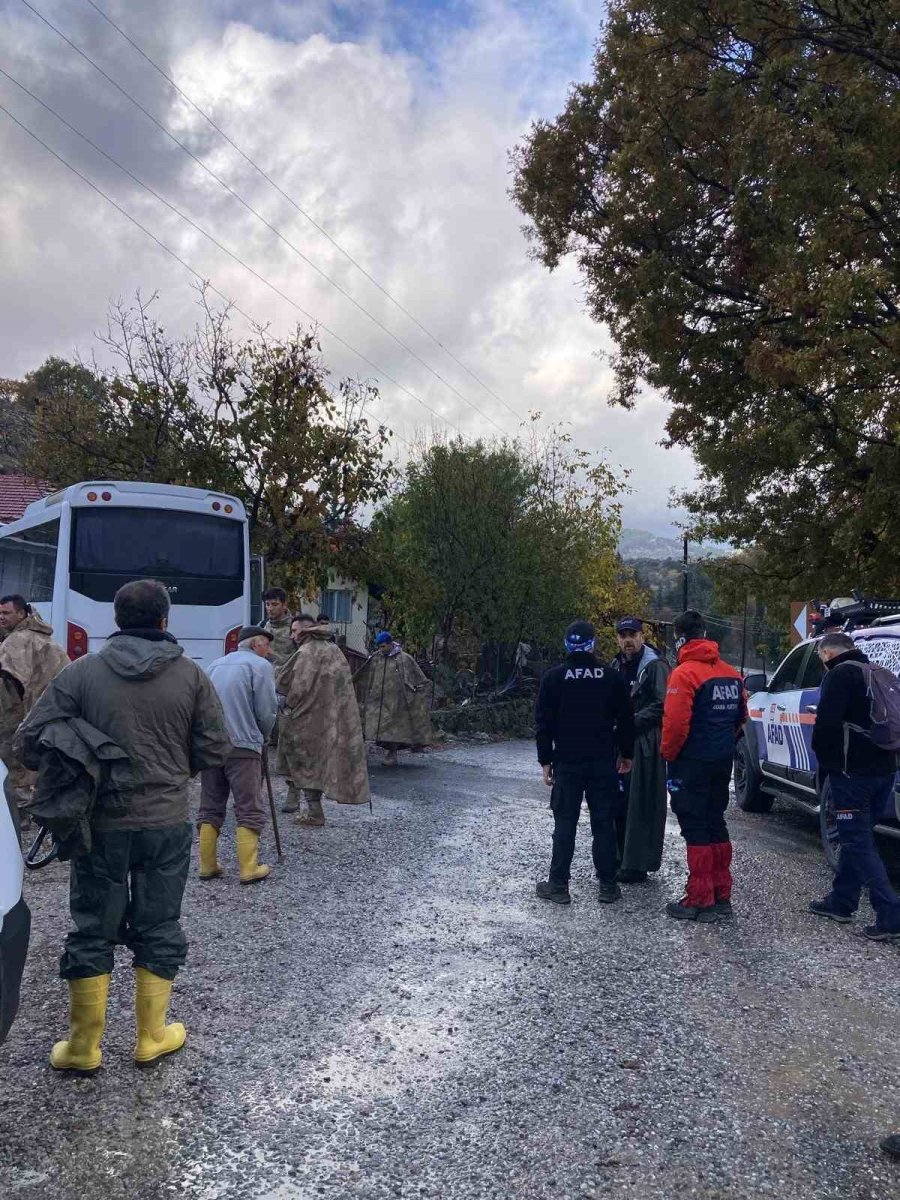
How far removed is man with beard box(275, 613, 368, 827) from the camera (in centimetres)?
866

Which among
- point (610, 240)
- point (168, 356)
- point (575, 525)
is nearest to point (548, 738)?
point (610, 240)

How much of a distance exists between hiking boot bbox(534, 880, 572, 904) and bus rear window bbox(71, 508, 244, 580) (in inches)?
283

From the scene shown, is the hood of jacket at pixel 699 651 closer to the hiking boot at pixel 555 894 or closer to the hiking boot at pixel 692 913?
the hiking boot at pixel 692 913

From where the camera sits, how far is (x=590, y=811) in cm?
657

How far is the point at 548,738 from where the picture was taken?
6.59 m

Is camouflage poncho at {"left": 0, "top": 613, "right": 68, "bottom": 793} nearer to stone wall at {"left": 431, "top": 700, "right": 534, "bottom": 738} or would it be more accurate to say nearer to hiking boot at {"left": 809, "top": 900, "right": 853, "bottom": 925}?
hiking boot at {"left": 809, "top": 900, "right": 853, "bottom": 925}

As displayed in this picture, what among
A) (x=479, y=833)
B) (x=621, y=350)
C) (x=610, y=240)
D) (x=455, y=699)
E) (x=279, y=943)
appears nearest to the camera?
(x=279, y=943)

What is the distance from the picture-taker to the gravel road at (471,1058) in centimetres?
321

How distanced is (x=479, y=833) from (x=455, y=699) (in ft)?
35.6

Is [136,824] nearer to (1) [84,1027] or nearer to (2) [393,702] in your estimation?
(1) [84,1027]

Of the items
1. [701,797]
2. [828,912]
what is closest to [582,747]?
[701,797]

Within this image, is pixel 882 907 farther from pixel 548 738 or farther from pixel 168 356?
pixel 168 356

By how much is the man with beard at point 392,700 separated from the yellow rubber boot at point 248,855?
6.33 meters

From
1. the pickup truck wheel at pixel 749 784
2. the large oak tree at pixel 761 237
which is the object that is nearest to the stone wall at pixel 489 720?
the large oak tree at pixel 761 237
